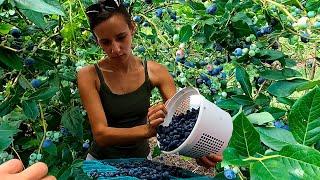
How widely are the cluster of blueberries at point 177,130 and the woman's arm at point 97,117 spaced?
0.76 ft

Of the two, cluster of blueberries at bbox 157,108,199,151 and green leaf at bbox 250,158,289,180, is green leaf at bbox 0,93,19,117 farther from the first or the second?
green leaf at bbox 250,158,289,180

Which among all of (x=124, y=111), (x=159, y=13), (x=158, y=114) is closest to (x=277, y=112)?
(x=158, y=114)

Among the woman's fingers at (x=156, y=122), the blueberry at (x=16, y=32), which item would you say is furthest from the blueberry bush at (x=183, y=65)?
the woman's fingers at (x=156, y=122)

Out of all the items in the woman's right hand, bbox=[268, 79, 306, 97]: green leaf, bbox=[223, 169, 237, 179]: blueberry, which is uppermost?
bbox=[268, 79, 306, 97]: green leaf

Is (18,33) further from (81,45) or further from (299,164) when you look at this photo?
(299,164)

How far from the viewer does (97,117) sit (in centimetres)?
181

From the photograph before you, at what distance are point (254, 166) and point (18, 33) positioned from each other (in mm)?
1200

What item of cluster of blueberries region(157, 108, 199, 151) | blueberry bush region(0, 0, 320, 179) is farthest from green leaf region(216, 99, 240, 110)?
cluster of blueberries region(157, 108, 199, 151)

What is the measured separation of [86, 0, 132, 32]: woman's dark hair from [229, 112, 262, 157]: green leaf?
3.89 ft

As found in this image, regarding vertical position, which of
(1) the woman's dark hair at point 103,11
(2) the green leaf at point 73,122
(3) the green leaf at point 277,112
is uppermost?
(1) the woman's dark hair at point 103,11

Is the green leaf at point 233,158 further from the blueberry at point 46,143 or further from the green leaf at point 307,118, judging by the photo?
the blueberry at point 46,143

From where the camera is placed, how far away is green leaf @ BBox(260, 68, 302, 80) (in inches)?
49.4

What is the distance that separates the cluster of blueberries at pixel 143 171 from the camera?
46.9 inches

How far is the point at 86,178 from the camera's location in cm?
143
